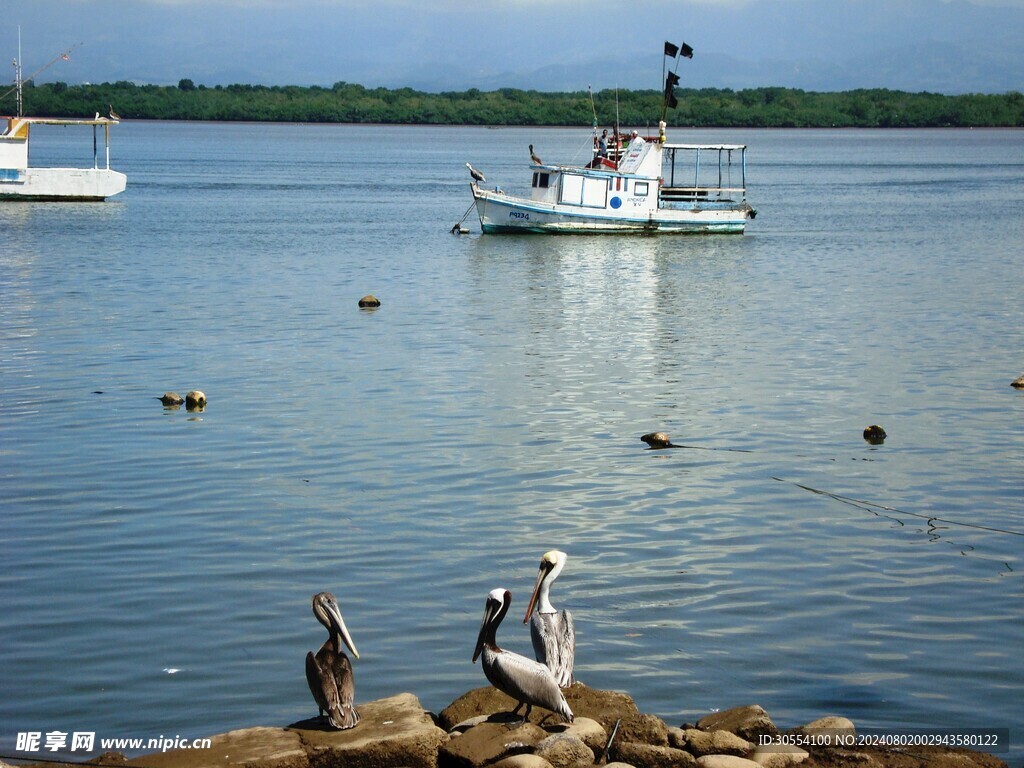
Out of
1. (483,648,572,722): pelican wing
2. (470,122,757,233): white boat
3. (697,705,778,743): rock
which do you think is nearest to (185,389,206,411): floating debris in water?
(483,648,572,722): pelican wing

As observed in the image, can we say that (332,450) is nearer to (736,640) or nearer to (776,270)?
(736,640)

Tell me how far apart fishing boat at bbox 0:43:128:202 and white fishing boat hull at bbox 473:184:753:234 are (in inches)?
616

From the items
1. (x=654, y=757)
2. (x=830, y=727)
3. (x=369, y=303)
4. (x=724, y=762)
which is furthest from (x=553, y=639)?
(x=369, y=303)

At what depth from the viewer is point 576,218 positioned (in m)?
43.0

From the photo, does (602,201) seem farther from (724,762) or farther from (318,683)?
(724,762)

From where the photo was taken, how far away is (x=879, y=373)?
66.5 feet

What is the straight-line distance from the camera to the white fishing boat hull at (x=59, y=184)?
2055 inches

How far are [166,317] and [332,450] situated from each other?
38.6 feet

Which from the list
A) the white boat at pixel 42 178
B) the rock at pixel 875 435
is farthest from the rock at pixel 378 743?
the white boat at pixel 42 178

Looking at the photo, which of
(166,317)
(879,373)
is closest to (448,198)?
(166,317)

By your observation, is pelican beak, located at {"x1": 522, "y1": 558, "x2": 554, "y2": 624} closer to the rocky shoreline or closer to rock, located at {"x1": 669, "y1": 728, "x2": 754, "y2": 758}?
the rocky shoreline

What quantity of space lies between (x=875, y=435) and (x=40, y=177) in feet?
145

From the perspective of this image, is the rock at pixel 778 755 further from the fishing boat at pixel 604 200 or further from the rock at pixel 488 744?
the fishing boat at pixel 604 200

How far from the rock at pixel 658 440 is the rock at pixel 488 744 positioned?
8.03 m
